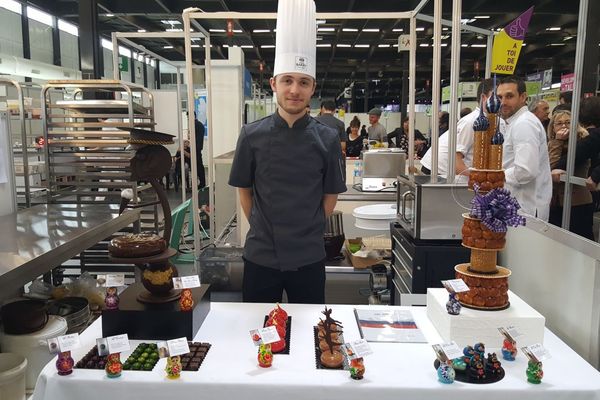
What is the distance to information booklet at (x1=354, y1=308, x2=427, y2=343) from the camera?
1353mm

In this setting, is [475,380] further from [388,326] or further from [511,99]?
[511,99]

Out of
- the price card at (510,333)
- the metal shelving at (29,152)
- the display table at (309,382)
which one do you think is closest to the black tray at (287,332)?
Result: the display table at (309,382)

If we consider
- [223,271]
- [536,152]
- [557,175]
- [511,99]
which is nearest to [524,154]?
[536,152]

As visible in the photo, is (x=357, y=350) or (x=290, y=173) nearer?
(x=357, y=350)

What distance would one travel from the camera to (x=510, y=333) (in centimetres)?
125

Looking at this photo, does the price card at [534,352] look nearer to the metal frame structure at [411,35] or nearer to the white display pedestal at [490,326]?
the white display pedestal at [490,326]

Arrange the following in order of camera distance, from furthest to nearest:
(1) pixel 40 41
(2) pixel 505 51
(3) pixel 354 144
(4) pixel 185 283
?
(1) pixel 40 41, (3) pixel 354 144, (2) pixel 505 51, (4) pixel 185 283

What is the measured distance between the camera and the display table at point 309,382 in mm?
1096

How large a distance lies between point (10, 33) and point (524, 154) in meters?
10.2

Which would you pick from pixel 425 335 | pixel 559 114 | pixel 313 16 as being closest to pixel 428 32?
pixel 559 114

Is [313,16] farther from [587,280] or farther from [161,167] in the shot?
[587,280]

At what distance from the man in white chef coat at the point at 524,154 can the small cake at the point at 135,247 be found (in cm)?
191

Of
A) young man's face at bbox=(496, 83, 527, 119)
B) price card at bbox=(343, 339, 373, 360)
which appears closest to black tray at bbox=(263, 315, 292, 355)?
price card at bbox=(343, 339, 373, 360)

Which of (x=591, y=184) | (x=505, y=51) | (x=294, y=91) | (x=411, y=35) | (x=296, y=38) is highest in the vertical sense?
(x=505, y=51)
